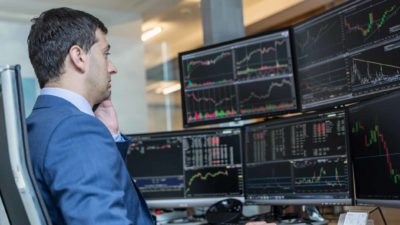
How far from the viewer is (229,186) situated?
2469mm

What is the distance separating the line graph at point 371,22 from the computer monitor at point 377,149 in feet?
0.81

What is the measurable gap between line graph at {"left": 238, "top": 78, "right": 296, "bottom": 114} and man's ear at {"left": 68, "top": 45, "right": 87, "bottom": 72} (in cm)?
120

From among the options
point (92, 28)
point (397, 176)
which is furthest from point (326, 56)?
point (92, 28)

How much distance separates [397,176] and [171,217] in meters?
1.42

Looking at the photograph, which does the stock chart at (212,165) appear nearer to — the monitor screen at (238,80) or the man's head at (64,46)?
the monitor screen at (238,80)

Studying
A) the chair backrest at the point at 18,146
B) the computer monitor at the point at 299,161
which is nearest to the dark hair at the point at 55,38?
the chair backrest at the point at 18,146

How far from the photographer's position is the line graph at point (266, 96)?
2318 mm

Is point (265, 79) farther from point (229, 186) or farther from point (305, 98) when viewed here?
point (229, 186)

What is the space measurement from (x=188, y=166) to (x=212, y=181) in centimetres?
14

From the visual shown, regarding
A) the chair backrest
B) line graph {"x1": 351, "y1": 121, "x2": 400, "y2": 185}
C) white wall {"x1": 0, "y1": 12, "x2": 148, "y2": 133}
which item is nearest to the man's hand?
the chair backrest

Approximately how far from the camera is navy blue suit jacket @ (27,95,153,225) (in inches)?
40.8

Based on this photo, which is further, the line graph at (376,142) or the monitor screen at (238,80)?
the monitor screen at (238,80)

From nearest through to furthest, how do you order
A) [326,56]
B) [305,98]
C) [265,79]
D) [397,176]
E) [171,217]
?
[397,176] → [326,56] → [305,98] → [265,79] → [171,217]

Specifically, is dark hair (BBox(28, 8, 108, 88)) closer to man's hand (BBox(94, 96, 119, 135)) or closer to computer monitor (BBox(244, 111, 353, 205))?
man's hand (BBox(94, 96, 119, 135))
